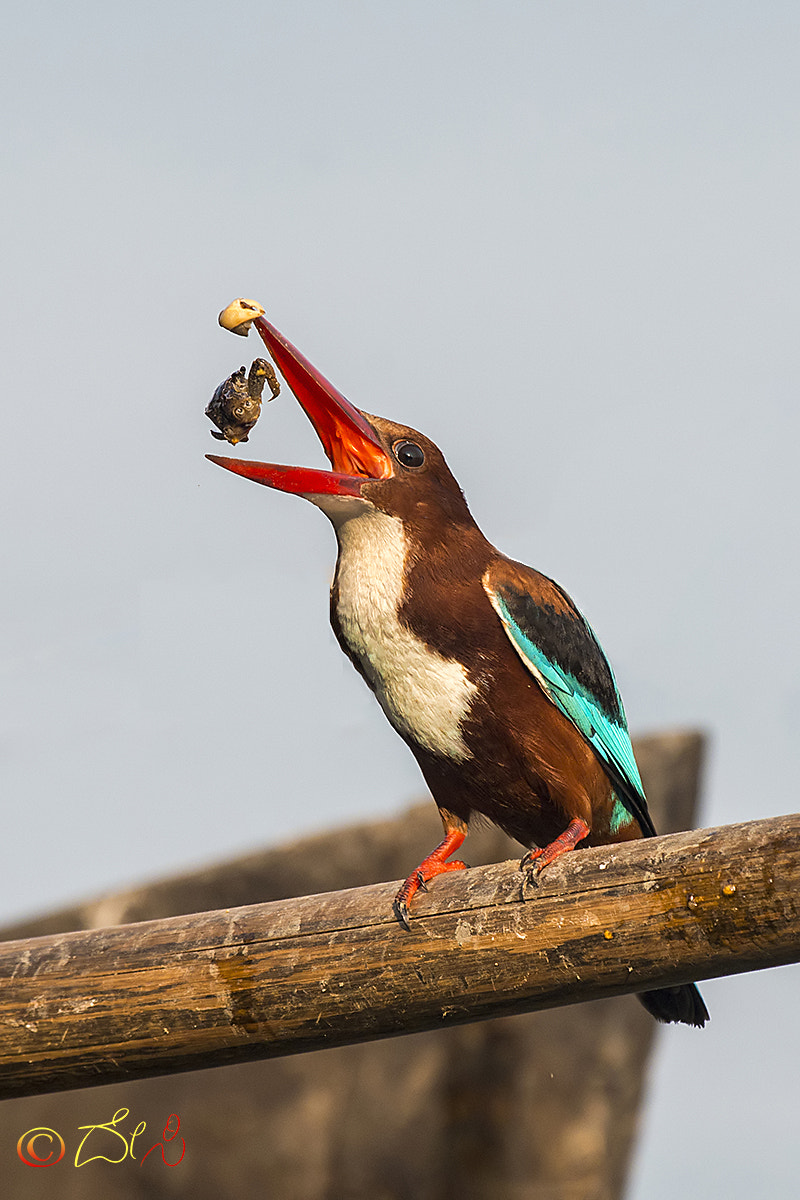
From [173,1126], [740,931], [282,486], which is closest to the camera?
[740,931]

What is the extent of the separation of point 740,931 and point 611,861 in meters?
0.30

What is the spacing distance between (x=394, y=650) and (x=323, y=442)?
0.60m

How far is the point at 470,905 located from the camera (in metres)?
2.64

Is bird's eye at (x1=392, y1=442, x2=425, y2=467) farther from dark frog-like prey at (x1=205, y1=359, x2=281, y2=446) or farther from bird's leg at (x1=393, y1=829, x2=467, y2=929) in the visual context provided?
bird's leg at (x1=393, y1=829, x2=467, y2=929)

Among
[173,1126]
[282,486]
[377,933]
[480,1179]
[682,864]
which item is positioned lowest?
[480,1179]

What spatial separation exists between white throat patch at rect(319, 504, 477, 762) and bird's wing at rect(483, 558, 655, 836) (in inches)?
8.3

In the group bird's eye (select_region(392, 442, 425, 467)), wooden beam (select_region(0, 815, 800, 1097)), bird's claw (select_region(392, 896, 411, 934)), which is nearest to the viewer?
wooden beam (select_region(0, 815, 800, 1097))

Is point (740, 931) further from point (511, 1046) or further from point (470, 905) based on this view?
point (511, 1046)

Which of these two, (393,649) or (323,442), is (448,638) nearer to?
(393,649)

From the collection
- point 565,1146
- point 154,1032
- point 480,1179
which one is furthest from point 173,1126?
point 154,1032

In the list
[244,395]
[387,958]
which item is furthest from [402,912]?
[244,395]

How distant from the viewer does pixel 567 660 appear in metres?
3.33

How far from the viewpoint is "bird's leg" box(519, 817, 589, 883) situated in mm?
2615

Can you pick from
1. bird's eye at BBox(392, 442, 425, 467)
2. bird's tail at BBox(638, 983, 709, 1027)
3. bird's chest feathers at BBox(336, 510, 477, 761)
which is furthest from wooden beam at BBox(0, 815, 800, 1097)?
bird's eye at BBox(392, 442, 425, 467)
